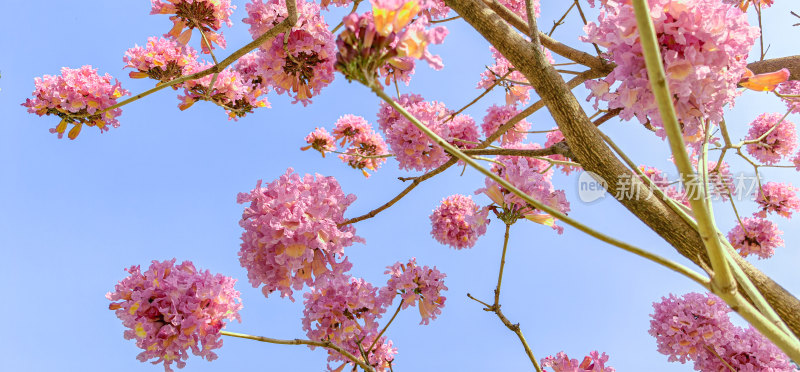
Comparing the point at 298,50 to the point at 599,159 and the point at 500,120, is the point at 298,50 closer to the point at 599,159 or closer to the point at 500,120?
the point at 599,159

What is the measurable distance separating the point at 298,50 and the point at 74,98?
167 cm

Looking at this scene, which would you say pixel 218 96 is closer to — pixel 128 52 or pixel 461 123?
pixel 128 52

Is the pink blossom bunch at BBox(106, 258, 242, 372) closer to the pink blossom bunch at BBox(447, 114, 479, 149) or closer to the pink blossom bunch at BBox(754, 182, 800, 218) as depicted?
the pink blossom bunch at BBox(447, 114, 479, 149)

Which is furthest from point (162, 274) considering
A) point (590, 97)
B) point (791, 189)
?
point (791, 189)

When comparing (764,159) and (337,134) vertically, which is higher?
(337,134)

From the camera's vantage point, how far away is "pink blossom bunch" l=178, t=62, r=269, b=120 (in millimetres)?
3516

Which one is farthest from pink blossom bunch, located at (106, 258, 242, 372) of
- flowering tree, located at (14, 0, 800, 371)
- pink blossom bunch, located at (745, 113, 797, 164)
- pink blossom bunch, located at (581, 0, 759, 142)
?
pink blossom bunch, located at (745, 113, 797, 164)

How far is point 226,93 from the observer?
3633 mm

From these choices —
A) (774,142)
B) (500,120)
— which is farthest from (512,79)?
(774,142)

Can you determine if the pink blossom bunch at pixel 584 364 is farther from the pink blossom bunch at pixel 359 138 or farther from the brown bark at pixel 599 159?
the pink blossom bunch at pixel 359 138

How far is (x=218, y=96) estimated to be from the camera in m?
3.59

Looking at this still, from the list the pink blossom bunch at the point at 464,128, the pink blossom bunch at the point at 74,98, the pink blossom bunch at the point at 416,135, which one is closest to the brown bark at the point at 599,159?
the pink blossom bunch at the point at 416,135

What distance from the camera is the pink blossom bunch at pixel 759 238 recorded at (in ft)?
18.3

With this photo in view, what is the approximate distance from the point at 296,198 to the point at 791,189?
6.46 meters
